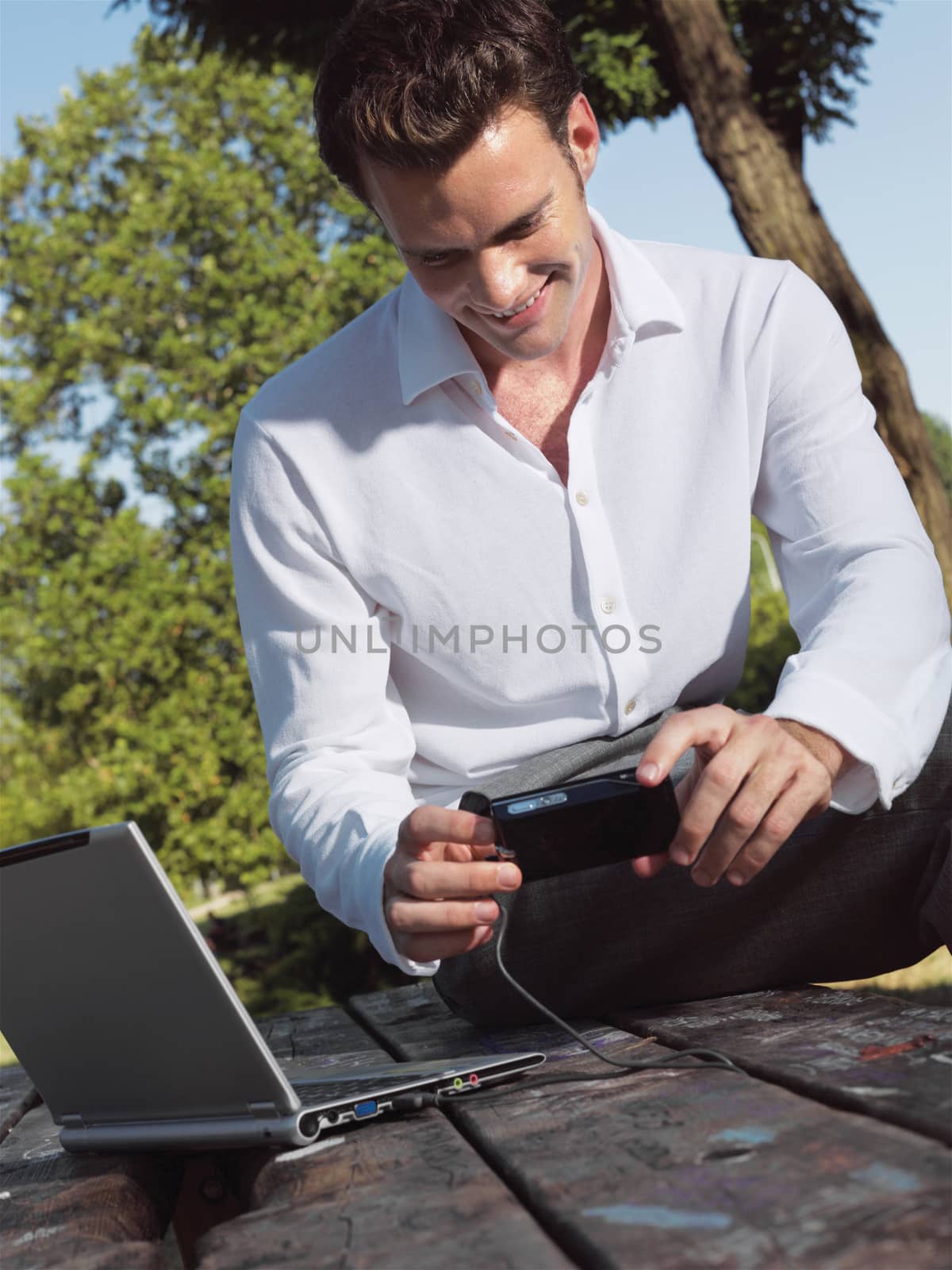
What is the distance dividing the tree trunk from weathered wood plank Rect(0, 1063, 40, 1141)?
135 inches

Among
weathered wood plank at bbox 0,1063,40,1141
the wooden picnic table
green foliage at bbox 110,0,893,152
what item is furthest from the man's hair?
green foliage at bbox 110,0,893,152

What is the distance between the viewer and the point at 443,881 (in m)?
1.67

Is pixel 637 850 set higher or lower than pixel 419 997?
higher

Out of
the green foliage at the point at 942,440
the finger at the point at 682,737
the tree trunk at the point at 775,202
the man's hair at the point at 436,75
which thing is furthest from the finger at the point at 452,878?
the green foliage at the point at 942,440

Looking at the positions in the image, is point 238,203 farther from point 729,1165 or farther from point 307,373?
point 729,1165

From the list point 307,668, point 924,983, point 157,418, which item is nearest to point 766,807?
point 307,668

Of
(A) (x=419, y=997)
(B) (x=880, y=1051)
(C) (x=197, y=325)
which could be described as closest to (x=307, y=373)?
(A) (x=419, y=997)

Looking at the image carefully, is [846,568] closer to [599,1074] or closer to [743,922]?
[743,922]

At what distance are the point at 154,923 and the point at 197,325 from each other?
8853mm

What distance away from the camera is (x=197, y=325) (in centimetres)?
970

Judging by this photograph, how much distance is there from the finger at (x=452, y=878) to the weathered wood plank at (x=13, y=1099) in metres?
0.83

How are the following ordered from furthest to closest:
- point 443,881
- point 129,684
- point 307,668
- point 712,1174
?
point 129,684 < point 307,668 < point 443,881 < point 712,1174

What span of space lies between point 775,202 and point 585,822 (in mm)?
3589

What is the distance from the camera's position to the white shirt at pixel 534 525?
7.75 feet
